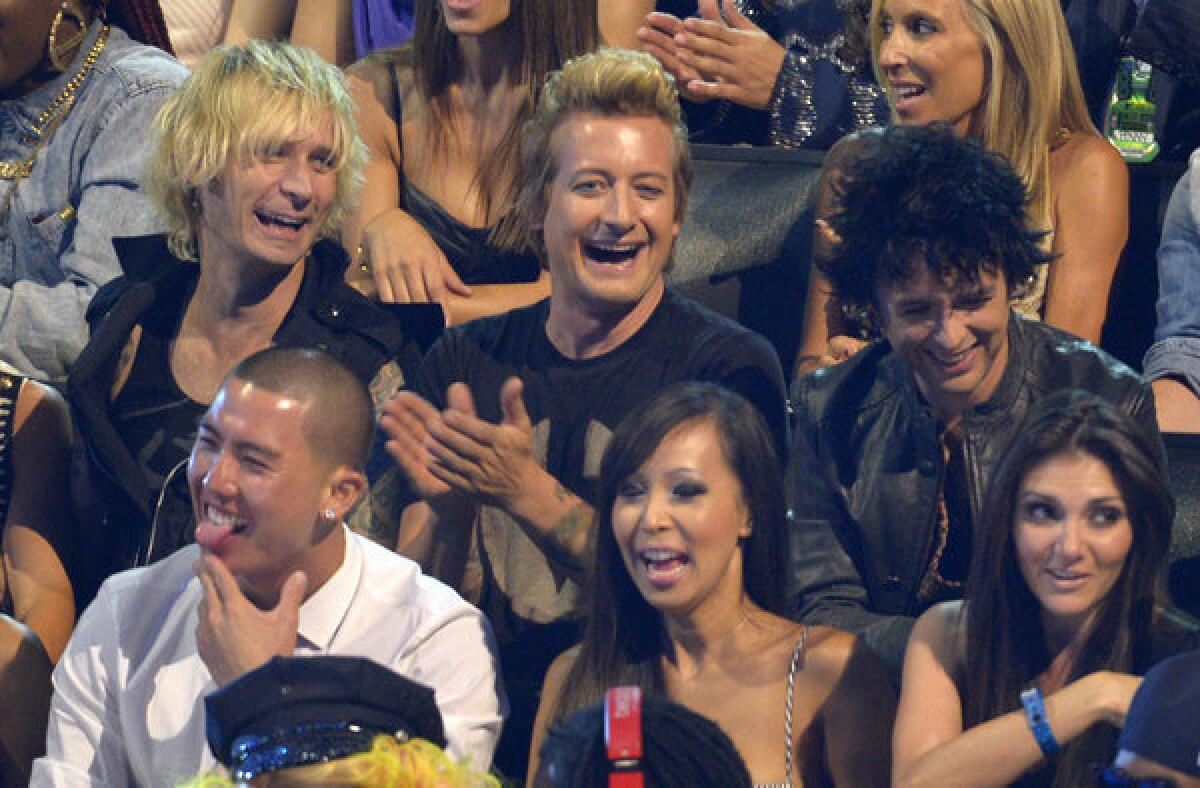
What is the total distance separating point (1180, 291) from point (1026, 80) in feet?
1.61

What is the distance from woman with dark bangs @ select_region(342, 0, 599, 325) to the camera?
12.8ft

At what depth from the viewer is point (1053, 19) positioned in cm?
372

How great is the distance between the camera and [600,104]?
3570 mm

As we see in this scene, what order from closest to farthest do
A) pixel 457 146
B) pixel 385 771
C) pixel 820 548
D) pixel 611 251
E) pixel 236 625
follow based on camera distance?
pixel 385 771 < pixel 236 625 < pixel 820 548 < pixel 611 251 < pixel 457 146

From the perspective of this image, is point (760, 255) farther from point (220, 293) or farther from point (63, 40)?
point (63, 40)

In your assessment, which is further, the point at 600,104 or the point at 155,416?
the point at 155,416

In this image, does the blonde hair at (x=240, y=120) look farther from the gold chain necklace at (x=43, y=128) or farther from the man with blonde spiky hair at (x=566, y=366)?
the gold chain necklace at (x=43, y=128)

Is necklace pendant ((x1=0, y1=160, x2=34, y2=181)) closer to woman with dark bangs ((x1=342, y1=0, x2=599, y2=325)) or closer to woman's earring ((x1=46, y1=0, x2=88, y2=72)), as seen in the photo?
woman's earring ((x1=46, y1=0, x2=88, y2=72))

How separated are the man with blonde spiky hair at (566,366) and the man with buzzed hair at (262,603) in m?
0.20

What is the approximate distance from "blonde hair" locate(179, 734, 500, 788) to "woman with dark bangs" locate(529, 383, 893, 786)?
55cm

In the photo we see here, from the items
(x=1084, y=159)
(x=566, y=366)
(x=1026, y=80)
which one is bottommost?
(x=566, y=366)

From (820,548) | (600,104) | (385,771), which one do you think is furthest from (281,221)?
(385,771)

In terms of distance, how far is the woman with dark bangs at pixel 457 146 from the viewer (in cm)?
391

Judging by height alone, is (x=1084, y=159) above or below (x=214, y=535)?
above
